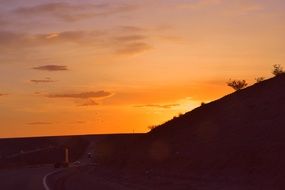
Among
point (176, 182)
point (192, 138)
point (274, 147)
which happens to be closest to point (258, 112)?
point (192, 138)

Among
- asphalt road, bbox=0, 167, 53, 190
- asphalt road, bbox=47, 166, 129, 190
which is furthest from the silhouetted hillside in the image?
asphalt road, bbox=0, 167, 53, 190

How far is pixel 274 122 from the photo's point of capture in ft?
126

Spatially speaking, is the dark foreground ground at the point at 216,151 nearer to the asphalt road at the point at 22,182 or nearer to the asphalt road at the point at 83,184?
the asphalt road at the point at 83,184

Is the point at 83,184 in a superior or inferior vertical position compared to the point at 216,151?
inferior

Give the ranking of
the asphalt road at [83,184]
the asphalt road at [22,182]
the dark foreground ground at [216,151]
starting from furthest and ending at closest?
1. the asphalt road at [22,182]
2. the asphalt road at [83,184]
3. the dark foreground ground at [216,151]

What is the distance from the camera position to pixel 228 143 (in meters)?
39.1

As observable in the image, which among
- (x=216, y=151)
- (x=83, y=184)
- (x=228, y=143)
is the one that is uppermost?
(x=228, y=143)

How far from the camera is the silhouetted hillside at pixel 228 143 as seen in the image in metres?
32.2

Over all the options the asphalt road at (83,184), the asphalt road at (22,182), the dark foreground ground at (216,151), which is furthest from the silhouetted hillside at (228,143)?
the asphalt road at (22,182)

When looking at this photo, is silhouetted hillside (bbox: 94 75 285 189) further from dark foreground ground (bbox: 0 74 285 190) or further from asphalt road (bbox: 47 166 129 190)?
asphalt road (bbox: 47 166 129 190)

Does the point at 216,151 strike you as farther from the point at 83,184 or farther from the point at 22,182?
the point at 22,182

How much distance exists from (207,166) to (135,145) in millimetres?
24219

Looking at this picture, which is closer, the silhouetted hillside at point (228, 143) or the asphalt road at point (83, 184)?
the silhouetted hillside at point (228, 143)

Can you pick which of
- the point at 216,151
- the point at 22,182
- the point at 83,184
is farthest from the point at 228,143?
the point at 22,182
